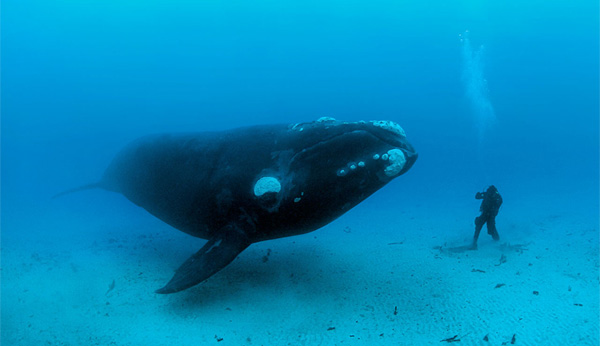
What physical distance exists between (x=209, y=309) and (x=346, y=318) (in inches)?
97.9

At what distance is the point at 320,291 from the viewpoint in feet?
23.9

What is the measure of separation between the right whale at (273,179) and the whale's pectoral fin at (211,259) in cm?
2

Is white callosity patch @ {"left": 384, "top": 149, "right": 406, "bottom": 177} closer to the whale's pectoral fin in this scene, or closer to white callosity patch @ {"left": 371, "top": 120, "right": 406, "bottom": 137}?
white callosity patch @ {"left": 371, "top": 120, "right": 406, "bottom": 137}

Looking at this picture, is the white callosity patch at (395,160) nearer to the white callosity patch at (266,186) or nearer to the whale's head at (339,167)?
the whale's head at (339,167)

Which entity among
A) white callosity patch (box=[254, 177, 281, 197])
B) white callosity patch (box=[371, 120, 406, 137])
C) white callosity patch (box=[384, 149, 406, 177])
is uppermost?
white callosity patch (box=[371, 120, 406, 137])

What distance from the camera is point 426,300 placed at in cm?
676

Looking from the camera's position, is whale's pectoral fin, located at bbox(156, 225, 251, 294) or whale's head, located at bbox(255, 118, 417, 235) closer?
whale's pectoral fin, located at bbox(156, 225, 251, 294)

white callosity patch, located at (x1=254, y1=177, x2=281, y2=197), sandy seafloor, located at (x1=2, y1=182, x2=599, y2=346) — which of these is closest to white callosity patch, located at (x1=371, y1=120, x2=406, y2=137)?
white callosity patch, located at (x1=254, y1=177, x2=281, y2=197)

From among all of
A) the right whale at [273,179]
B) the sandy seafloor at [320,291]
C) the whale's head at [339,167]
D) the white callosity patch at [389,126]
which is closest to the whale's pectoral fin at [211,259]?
the right whale at [273,179]

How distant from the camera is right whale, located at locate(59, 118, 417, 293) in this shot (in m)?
6.23

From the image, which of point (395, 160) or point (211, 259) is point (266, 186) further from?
point (395, 160)

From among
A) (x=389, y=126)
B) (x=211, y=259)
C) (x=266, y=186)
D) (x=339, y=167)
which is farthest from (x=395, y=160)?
(x=211, y=259)

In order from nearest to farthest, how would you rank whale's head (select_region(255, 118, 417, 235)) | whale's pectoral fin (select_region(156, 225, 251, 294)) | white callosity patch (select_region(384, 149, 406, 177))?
Result: whale's pectoral fin (select_region(156, 225, 251, 294)) < white callosity patch (select_region(384, 149, 406, 177)) < whale's head (select_region(255, 118, 417, 235))

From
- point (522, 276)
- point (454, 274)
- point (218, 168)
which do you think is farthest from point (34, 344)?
point (522, 276)
